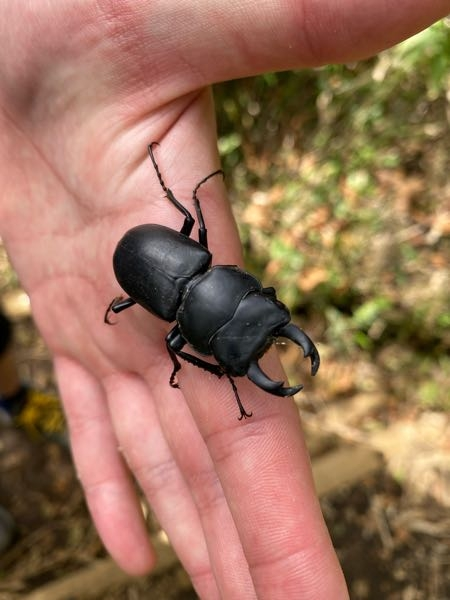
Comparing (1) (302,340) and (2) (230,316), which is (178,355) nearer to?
(2) (230,316)

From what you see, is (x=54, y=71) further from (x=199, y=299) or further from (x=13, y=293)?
(x=13, y=293)

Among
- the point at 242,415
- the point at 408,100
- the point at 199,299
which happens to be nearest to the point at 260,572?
the point at 242,415

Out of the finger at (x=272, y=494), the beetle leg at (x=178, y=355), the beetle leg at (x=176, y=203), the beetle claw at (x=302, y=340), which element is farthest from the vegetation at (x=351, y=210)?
the finger at (x=272, y=494)

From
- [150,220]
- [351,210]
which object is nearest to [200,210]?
[150,220]

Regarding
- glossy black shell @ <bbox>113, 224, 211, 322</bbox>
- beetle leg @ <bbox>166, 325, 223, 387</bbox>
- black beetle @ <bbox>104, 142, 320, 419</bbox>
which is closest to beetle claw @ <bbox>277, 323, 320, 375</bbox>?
black beetle @ <bbox>104, 142, 320, 419</bbox>

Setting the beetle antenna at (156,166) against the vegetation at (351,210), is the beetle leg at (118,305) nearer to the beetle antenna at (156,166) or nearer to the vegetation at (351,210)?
the beetle antenna at (156,166)

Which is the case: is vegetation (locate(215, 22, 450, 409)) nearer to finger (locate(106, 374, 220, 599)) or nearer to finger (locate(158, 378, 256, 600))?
finger (locate(106, 374, 220, 599))
